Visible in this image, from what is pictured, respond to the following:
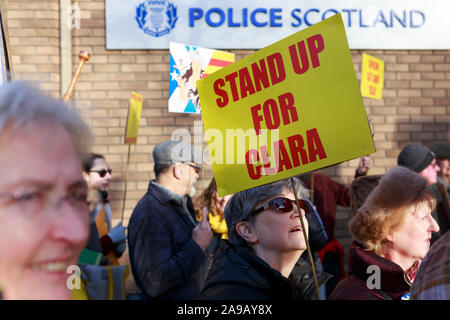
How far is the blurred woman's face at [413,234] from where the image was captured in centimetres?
266

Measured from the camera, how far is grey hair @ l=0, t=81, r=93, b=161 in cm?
69

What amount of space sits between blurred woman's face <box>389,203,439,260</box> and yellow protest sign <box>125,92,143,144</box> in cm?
308

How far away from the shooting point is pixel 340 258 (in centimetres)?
536

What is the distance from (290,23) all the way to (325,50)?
4.75 meters

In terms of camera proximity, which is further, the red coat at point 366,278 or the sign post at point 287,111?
the red coat at point 366,278

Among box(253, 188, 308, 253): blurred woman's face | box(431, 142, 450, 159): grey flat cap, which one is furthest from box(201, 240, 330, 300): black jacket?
box(431, 142, 450, 159): grey flat cap

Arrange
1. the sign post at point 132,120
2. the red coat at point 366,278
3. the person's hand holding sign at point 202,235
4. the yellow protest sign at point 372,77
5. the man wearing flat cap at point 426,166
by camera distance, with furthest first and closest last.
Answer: the yellow protest sign at point 372,77 < the sign post at point 132,120 < the man wearing flat cap at point 426,166 < the person's hand holding sign at point 202,235 < the red coat at point 366,278

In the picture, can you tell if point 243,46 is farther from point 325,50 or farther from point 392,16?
point 325,50

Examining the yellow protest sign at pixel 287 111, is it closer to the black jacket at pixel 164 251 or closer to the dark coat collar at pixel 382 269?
the dark coat collar at pixel 382 269

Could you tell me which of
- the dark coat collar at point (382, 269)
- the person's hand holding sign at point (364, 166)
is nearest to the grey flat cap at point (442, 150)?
the person's hand holding sign at point (364, 166)

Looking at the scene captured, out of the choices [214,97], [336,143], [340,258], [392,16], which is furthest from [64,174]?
[392,16]

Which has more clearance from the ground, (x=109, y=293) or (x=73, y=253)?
(x=73, y=253)

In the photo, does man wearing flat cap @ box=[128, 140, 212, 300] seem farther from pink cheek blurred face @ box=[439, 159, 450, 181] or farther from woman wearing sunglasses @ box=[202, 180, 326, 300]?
pink cheek blurred face @ box=[439, 159, 450, 181]

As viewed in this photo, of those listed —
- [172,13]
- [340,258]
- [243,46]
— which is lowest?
[340,258]
